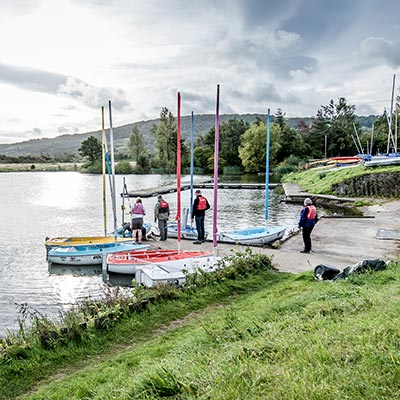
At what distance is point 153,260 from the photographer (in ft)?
38.9

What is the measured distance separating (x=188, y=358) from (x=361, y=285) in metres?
4.16

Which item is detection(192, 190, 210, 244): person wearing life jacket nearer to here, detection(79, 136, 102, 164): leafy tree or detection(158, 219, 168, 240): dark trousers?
detection(158, 219, 168, 240): dark trousers

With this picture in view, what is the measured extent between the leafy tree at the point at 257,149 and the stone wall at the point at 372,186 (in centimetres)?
3844

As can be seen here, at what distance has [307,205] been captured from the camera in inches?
500

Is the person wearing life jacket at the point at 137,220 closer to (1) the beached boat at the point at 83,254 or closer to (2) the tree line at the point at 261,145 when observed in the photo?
(1) the beached boat at the point at 83,254

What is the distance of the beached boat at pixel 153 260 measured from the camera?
10.9 meters

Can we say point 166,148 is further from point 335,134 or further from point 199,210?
point 199,210

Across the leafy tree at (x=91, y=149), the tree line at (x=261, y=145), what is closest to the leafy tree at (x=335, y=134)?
the tree line at (x=261, y=145)

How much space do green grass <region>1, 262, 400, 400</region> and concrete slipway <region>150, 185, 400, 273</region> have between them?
3450mm

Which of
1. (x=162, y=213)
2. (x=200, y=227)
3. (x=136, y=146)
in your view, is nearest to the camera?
(x=200, y=227)

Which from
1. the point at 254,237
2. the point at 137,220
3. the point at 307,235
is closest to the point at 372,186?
the point at 254,237

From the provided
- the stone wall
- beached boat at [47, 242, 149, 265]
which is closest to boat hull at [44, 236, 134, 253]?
beached boat at [47, 242, 149, 265]

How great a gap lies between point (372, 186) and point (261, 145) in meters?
41.2

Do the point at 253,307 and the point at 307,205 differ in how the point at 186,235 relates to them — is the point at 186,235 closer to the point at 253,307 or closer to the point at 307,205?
the point at 307,205
